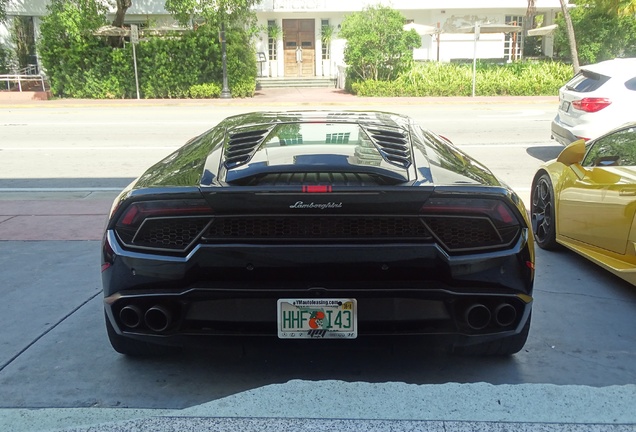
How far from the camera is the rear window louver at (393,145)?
152 inches

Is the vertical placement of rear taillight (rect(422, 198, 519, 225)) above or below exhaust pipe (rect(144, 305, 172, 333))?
above

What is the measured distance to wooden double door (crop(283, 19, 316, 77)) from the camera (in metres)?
34.9

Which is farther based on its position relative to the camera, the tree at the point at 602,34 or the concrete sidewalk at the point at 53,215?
the tree at the point at 602,34

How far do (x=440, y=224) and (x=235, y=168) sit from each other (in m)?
1.10

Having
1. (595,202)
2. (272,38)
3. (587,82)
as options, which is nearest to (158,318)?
(595,202)

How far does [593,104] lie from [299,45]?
25.6m

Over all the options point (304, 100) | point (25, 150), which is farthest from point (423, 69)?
point (25, 150)

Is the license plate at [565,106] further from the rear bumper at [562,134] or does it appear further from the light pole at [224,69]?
the light pole at [224,69]

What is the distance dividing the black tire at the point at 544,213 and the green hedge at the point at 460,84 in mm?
19651

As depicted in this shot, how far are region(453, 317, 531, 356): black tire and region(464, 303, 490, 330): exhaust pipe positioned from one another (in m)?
0.25

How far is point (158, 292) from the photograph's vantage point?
3.54m

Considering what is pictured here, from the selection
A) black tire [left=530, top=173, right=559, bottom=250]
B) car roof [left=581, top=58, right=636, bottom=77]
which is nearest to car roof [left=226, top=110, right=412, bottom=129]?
black tire [left=530, top=173, right=559, bottom=250]

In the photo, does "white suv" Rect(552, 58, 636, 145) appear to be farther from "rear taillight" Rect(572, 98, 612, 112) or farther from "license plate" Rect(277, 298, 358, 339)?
"license plate" Rect(277, 298, 358, 339)

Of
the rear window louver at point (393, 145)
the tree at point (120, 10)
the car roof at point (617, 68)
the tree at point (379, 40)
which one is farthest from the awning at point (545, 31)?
the rear window louver at point (393, 145)
